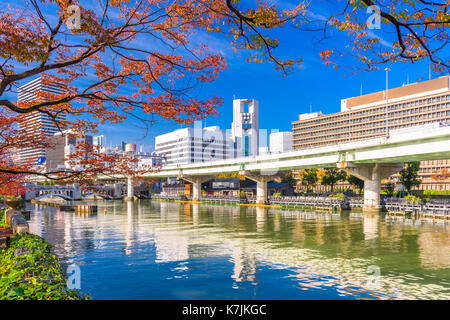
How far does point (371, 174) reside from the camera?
192 ft

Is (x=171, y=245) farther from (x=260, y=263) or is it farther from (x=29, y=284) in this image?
(x=29, y=284)

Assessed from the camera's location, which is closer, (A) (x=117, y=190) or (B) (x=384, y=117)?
(B) (x=384, y=117)

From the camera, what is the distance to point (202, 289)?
15.9 metres

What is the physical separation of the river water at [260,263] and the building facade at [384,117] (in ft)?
321

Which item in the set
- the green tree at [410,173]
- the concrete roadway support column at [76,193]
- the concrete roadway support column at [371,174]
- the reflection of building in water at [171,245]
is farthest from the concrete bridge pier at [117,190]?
the reflection of building in water at [171,245]

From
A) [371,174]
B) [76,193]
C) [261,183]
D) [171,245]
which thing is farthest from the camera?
[76,193]

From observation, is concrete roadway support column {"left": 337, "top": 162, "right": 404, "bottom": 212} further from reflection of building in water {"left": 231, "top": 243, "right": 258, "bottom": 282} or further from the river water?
reflection of building in water {"left": 231, "top": 243, "right": 258, "bottom": 282}

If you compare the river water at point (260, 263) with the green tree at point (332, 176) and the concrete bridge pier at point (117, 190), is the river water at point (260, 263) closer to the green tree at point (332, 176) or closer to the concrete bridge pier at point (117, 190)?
the green tree at point (332, 176)

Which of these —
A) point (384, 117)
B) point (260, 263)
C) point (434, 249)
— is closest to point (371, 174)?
point (434, 249)

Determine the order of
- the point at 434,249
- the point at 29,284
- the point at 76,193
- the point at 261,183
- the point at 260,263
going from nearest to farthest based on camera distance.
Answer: the point at 29,284, the point at 260,263, the point at 434,249, the point at 261,183, the point at 76,193

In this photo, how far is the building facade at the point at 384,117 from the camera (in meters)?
117

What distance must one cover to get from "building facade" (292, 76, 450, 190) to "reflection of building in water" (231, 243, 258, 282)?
106 m

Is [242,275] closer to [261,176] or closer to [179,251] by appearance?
[179,251]

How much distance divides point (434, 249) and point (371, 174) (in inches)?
1345
